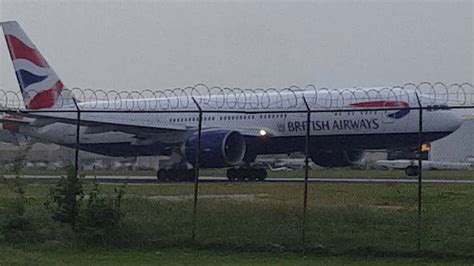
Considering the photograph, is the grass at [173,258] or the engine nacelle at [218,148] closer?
the grass at [173,258]

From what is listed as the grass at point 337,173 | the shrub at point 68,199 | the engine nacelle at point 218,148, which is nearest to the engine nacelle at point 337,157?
the grass at point 337,173

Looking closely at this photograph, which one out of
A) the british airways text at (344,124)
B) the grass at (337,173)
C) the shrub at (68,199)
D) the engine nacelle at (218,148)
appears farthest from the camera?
the british airways text at (344,124)

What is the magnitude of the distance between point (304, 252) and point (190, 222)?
2170 millimetres

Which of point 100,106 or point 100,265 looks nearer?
point 100,265

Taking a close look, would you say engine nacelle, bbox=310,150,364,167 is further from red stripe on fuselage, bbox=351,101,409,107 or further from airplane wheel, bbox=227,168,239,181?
airplane wheel, bbox=227,168,239,181

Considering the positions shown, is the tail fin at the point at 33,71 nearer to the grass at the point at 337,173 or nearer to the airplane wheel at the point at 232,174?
the grass at the point at 337,173

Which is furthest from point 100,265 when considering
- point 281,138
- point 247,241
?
point 281,138

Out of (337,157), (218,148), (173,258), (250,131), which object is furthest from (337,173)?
(173,258)

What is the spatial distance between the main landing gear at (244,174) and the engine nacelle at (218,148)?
33cm

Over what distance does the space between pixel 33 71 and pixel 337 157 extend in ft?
44.9

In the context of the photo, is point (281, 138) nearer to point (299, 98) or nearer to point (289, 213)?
point (299, 98)

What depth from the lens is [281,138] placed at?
32562 mm

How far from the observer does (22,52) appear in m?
37.0

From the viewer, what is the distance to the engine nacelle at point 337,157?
2909 centimetres
